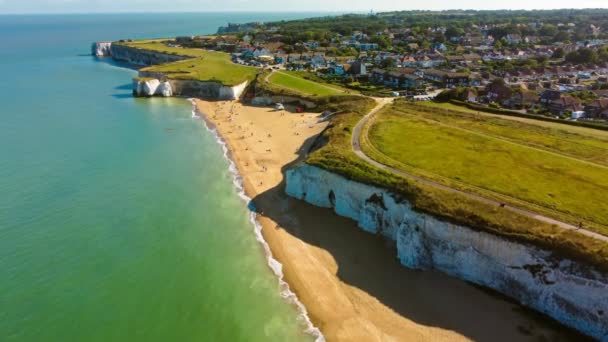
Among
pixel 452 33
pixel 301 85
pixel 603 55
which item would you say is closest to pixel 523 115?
pixel 301 85

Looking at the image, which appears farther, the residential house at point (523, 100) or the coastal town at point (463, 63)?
the coastal town at point (463, 63)

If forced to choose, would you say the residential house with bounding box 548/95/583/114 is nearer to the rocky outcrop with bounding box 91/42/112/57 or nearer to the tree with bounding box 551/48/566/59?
the tree with bounding box 551/48/566/59

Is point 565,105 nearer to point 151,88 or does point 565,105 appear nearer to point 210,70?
point 210,70

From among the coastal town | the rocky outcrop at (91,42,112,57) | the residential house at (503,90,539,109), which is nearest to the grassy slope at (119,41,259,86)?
the coastal town

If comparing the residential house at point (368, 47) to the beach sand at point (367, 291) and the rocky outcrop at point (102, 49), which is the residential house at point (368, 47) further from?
the beach sand at point (367, 291)

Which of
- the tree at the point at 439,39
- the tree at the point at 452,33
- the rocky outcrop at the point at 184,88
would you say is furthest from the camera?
the tree at the point at 452,33

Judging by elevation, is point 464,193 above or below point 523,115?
below

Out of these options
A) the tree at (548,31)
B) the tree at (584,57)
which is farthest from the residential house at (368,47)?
the tree at (548,31)
